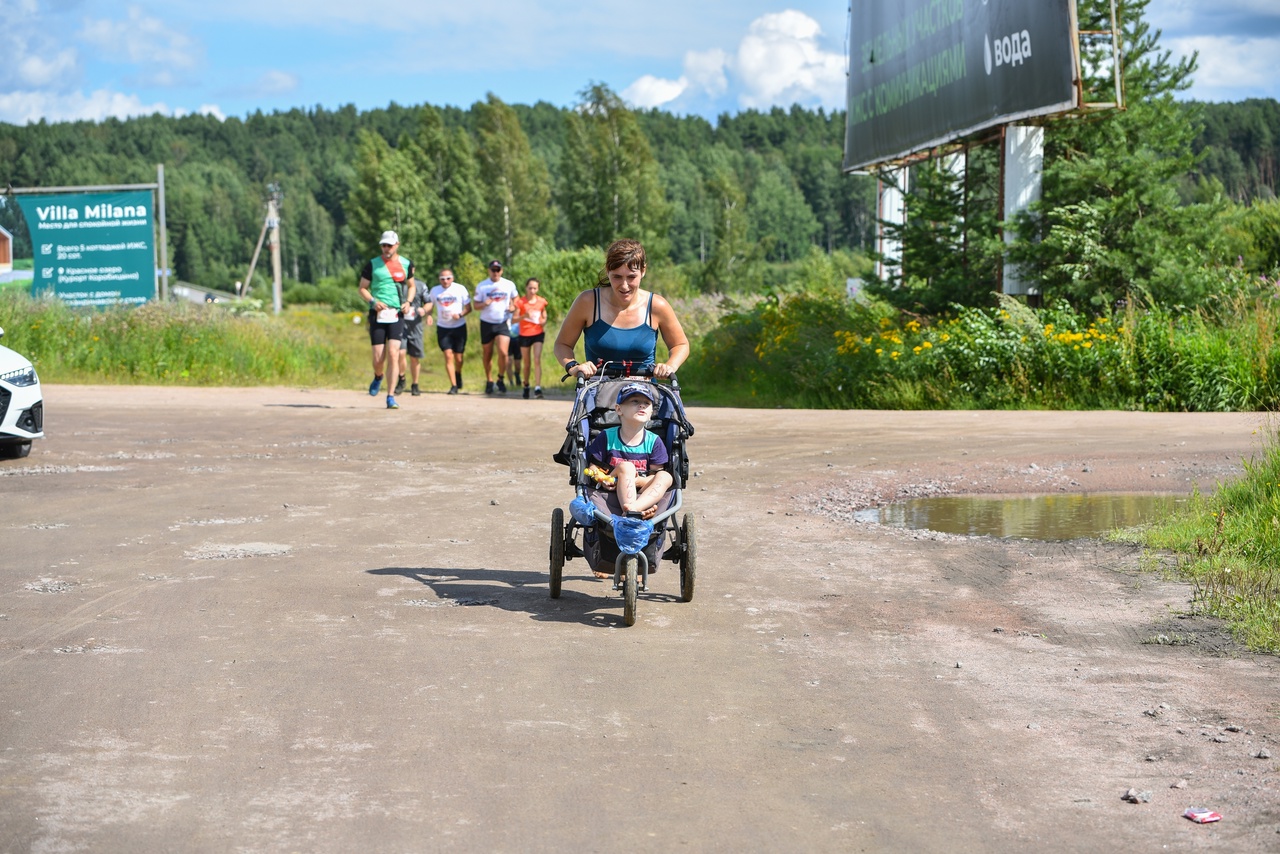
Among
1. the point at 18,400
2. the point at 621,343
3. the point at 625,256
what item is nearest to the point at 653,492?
the point at 621,343

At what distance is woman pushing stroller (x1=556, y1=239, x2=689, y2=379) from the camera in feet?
25.2

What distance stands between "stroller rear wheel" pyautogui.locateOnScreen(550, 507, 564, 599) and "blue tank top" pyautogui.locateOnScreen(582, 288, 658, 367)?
96 cm

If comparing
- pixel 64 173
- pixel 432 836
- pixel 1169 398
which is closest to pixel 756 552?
pixel 432 836

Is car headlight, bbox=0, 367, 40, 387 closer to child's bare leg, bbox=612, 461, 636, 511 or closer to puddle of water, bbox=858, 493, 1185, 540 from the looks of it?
child's bare leg, bbox=612, 461, 636, 511

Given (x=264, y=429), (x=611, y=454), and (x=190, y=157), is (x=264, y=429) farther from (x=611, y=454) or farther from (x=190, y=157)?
(x=190, y=157)

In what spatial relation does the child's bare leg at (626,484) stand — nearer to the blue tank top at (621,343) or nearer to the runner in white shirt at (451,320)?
the blue tank top at (621,343)

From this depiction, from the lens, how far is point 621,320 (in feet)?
25.7

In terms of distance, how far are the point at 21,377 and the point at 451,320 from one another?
9.18 metres

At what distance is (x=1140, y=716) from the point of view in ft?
17.5

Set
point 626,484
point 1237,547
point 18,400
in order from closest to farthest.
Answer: point 626,484 → point 1237,547 → point 18,400

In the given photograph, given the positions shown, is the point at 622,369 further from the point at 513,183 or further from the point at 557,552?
the point at 513,183

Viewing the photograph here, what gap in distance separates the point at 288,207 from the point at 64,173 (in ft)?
89.3

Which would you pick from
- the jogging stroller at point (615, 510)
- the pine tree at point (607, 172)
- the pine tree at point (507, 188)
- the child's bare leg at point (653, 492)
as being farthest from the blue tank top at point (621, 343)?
the pine tree at point (507, 188)

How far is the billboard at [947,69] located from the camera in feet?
60.8
